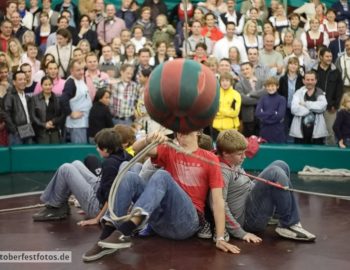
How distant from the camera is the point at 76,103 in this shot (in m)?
8.58

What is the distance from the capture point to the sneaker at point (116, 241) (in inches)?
185

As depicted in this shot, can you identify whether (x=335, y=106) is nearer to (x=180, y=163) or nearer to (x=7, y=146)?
(x=7, y=146)

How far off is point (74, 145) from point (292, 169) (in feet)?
7.91

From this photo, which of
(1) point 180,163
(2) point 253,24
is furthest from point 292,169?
(1) point 180,163

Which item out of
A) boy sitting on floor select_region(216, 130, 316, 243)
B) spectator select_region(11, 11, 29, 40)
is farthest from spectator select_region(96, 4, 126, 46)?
boy sitting on floor select_region(216, 130, 316, 243)

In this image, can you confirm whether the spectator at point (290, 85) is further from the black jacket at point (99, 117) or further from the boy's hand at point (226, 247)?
the boy's hand at point (226, 247)

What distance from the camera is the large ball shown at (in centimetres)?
399

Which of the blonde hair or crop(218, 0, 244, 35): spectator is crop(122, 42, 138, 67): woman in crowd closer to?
crop(218, 0, 244, 35): spectator

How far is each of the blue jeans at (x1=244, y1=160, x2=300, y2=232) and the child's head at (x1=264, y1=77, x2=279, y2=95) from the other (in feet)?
11.0

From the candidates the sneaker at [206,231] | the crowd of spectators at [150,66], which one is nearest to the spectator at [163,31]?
the crowd of spectators at [150,66]

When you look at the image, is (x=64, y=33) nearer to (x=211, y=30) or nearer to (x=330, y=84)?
(x=211, y=30)

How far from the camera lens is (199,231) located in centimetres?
514

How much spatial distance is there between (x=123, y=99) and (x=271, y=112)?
167 centimetres

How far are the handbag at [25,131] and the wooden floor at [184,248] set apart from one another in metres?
2.55
